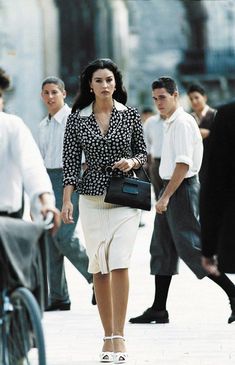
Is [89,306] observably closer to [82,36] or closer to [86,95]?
[86,95]

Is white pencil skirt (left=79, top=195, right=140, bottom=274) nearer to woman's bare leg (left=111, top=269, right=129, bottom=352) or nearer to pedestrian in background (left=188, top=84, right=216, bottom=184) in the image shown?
woman's bare leg (left=111, top=269, right=129, bottom=352)

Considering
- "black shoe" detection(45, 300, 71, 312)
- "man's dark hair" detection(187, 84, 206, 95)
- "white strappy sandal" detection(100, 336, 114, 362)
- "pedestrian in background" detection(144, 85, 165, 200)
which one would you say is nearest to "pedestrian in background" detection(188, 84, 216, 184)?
"man's dark hair" detection(187, 84, 206, 95)

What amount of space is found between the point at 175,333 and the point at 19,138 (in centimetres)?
285

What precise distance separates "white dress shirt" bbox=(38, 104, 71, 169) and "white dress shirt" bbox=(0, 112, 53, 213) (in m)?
3.51

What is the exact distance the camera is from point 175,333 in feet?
29.5

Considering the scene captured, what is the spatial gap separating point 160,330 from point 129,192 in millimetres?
1522

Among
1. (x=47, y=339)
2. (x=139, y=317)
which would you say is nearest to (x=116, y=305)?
(x=47, y=339)

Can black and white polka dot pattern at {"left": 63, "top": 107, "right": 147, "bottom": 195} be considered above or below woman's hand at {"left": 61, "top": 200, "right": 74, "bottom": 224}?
above

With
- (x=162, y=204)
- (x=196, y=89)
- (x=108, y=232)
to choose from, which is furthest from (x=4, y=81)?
(x=196, y=89)

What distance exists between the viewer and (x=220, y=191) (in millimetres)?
5766

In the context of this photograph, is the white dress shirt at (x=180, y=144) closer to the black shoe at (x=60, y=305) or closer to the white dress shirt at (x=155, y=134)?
the black shoe at (x=60, y=305)

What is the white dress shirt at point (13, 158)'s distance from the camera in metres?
6.46

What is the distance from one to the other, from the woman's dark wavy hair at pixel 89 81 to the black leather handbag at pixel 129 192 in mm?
516

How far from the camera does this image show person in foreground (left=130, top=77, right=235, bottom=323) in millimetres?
9203
